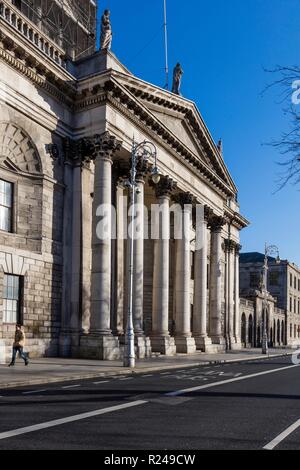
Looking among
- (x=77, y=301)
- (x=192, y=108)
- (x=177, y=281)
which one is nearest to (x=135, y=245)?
(x=77, y=301)

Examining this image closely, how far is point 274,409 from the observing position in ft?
41.9

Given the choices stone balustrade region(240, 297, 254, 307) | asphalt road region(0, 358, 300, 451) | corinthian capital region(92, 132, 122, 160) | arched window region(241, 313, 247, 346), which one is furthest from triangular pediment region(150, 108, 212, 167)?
arched window region(241, 313, 247, 346)

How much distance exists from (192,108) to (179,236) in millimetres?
8939

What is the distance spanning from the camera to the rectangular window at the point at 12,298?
25375mm

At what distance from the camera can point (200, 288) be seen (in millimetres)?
41844

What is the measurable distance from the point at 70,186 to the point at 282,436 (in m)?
22.0

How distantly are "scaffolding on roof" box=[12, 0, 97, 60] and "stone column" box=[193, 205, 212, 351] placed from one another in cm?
1452

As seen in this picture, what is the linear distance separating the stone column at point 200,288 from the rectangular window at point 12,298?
1824cm

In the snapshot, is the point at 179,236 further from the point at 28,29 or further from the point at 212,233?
the point at 28,29

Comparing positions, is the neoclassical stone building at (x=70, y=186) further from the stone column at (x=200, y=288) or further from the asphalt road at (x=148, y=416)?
the asphalt road at (x=148, y=416)

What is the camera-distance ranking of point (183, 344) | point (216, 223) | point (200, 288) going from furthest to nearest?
point (216, 223)
point (200, 288)
point (183, 344)

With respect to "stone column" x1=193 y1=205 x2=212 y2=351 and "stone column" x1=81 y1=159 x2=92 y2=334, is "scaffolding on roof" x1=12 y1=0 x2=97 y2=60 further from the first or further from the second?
"stone column" x1=193 y1=205 x2=212 y2=351

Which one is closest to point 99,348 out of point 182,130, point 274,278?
point 182,130

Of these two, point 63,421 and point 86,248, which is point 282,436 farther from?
point 86,248
